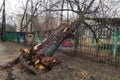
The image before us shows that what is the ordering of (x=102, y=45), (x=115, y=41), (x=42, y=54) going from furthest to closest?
1. (x=115, y=41)
2. (x=102, y=45)
3. (x=42, y=54)

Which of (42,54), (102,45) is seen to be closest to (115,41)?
(102,45)

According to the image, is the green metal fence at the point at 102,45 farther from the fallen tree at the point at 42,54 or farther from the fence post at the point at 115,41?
the fallen tree at the point at 42,54

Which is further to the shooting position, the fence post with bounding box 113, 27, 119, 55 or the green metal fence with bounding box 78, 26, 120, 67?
the fence post with bounding box 113, 27, 119, 55

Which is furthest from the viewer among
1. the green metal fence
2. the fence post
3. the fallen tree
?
the fence post

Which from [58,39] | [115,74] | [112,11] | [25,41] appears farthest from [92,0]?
[25,41]

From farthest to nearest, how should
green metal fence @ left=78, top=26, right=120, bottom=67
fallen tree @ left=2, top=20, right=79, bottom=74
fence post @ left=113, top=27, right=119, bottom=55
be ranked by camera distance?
fence post @ left=113, top=27, right=119, bottom=55, green metal fence @ left=78, top=26, right=120, bottom=67, fallen tree @ left=2, top=20, right=79, bottom=74

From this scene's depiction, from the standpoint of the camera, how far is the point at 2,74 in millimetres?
6953

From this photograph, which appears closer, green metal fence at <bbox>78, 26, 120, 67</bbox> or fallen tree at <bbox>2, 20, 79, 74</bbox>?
fallen tree at <bbox>2, 20, 79, 74</bbox>

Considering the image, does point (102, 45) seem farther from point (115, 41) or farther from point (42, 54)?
point (42, 54)

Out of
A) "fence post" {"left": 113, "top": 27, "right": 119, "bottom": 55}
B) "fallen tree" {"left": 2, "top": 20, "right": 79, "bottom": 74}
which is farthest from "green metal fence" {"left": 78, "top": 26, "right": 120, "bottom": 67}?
"fallen tree" {"left": 2, "top": 20, "right": 79, "bottom": 74}

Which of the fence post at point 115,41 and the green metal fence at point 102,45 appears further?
the fence post at point 115,41

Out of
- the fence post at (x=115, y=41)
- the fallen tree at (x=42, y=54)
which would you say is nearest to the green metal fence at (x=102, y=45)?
the fence post at (x=115, y=41)

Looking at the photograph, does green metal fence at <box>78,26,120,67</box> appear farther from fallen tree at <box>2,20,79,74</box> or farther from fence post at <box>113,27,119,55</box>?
fallen tree at <box>2,20,79,74</box>

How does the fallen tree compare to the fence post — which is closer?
the fallen tree
